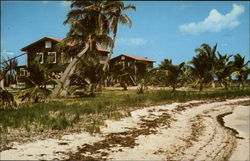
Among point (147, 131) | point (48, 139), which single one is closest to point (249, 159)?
point (147, 131)

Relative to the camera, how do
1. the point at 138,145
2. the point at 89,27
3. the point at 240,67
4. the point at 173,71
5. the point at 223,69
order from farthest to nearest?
1. the point at 240,67
2. the point at 223,69
3. the point at 89,27
4. the point at 173,71
5. the point at 138,145

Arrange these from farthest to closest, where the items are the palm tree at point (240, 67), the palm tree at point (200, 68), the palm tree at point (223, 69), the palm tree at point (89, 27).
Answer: the palm tree at point (240, 67) → the palm tree at point (223, 69) → the palm tree at point (200, 68) → the palm tree at point (89, 27)

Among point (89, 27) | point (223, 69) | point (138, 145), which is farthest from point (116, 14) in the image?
point (138, 145)

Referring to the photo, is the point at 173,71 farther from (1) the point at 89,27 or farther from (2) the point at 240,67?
(2) the point at 240,67

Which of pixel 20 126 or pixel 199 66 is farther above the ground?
pixel 199 66

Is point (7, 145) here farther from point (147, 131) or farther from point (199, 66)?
point (199, 66)

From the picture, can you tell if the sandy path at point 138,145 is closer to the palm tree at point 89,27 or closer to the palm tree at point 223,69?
the palm tree at point 89,27

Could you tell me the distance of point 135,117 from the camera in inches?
302

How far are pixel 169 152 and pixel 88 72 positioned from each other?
11235mm

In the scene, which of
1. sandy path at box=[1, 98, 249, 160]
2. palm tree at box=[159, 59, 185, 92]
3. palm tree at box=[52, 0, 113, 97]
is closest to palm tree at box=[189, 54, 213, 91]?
palm tree at box=[159, 59, 185, 92]

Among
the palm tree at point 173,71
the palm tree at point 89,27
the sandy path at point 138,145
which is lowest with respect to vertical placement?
the sandy path at point 138,145

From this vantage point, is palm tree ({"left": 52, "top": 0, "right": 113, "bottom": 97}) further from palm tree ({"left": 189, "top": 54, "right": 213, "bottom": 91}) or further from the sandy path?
the sandy path

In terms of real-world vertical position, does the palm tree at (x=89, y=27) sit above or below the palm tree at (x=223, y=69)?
above

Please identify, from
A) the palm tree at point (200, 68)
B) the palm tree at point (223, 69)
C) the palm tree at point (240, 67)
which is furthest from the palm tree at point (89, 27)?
the palm tree at point (240, 67)
